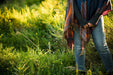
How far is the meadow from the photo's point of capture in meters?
2.55

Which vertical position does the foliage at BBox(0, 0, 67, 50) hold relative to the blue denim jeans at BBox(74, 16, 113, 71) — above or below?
above

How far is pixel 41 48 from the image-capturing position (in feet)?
11.9

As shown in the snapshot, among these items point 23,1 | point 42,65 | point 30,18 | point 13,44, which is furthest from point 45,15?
point 23,1

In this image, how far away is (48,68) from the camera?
8.61ft

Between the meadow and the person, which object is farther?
the meadow

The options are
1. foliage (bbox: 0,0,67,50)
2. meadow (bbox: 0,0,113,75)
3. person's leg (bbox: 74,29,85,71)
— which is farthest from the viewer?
foliage (bbox: 0,0,67,50)

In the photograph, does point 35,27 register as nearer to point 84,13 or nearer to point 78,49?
point 78,49

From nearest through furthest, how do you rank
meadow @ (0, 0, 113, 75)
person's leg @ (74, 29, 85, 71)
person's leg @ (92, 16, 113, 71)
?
person's leg @ (92, 16, 113, 71)
person's leg @ (74, 29, 85, 71)
meadow @ (0, 0, 113, 75)

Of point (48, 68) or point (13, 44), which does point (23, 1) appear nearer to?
point (13, 44)

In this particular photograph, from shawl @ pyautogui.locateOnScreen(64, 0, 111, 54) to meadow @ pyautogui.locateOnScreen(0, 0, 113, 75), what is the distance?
1.31ft

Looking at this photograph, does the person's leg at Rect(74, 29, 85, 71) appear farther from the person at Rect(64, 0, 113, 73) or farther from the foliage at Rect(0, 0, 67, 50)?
the foliage at Rect(0, 0, 67, 50)

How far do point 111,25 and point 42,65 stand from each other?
153 cm

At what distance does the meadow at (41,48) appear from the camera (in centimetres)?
255

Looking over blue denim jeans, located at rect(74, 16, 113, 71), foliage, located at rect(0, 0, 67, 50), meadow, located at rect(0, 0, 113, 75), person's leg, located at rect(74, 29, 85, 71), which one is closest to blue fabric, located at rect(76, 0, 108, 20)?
blue denim jeans, located at rect(74, 16, 113, 71)
